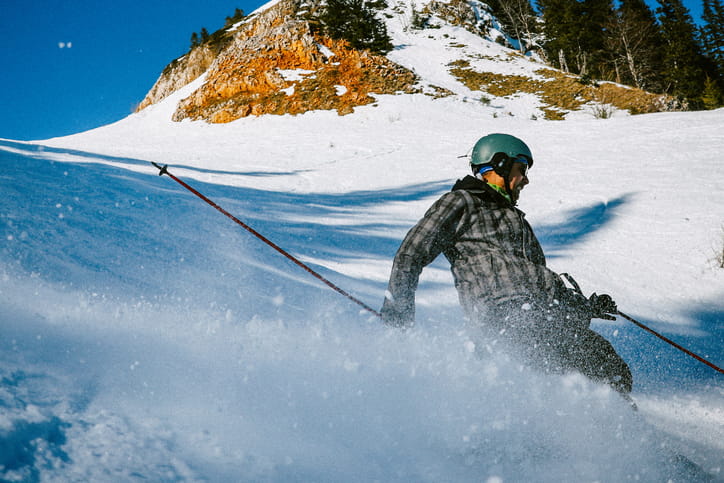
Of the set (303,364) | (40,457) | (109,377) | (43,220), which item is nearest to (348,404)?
(303,364)

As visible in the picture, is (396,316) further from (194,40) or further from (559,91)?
(194,40)

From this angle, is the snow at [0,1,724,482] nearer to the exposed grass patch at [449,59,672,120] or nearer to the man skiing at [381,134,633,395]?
the man skiing at [381,134,633,395]

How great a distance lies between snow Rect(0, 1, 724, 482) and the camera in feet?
4.00

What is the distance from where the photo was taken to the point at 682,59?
31750 mm

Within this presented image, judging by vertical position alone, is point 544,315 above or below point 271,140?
below

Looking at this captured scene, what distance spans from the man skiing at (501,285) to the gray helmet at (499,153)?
18 centimetres

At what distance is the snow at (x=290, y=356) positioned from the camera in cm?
122

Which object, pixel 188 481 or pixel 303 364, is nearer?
pixel 188 481

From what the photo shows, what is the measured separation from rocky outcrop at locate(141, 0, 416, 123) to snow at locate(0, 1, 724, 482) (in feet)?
53.7

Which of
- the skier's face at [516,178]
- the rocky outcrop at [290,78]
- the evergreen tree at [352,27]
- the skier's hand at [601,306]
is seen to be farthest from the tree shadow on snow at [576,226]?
the evergreen tree at [352,27]

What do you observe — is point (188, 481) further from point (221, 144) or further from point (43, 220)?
point (221, 144)

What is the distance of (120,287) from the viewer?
7.11 ft

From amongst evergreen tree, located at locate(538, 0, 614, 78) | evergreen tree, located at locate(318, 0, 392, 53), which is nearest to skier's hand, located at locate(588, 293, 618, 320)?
evergreen tree, located at locate(318, 0, 392, 53)

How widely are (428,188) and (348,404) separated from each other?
711cm
